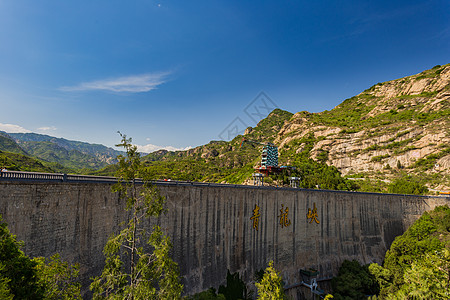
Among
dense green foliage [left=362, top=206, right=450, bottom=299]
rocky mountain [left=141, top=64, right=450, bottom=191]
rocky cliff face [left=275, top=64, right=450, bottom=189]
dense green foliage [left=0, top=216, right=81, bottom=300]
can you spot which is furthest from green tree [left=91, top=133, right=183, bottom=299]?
rocky cliff face [left=275, top=64, right=450, bottom=189]

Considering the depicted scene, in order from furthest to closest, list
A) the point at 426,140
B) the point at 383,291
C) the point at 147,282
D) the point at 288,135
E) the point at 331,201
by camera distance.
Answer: the point at 288,135
the point at 426,140
the point at 331,201
the point at 383,291
the point at 147,282

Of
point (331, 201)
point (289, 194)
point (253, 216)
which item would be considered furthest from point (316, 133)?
point (253, 216)

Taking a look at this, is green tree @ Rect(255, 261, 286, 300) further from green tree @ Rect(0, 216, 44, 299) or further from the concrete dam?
green tree @ Rect(0, 216, 44, 299)

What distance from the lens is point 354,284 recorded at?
30.3 metres

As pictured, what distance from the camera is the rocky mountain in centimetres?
5225

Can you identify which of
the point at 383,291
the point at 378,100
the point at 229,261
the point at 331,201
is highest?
the point at 378,100

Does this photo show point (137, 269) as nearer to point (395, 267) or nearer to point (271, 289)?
point (271, 289)

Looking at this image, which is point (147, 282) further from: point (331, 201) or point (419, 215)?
point (419, 215)

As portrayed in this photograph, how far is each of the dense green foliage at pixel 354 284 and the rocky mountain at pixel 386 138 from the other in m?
24.1

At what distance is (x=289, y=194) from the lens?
97.1 feet

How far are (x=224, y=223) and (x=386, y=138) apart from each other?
181ft

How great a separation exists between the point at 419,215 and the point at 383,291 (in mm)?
21507

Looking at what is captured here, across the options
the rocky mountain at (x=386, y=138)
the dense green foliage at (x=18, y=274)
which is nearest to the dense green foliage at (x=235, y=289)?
the dense green foliage at (x=18, y=274)

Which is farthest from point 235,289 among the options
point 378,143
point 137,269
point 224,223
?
point 378,143
